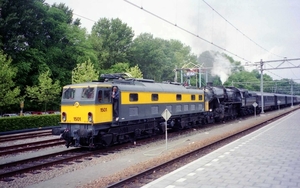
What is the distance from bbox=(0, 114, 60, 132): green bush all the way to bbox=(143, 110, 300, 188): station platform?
17.8 metres

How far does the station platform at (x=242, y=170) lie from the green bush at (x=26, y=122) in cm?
1777

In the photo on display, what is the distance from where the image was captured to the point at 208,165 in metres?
10.4

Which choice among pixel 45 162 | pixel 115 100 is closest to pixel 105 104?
pixel 115 100

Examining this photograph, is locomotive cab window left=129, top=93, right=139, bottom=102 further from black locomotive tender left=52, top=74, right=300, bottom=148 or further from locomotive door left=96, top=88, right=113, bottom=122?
locomotive door left=96, top=88, right=113, bottom=122

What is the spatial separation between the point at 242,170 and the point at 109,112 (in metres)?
7.64

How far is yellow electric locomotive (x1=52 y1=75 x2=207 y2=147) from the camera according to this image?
1414 centimetres

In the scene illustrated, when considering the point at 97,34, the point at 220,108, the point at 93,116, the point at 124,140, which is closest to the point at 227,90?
the point at 220,108

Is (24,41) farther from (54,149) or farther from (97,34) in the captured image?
(54,149)

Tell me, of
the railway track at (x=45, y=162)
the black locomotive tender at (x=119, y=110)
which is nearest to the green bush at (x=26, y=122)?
the black locomotive tender at (x=119, y=110)

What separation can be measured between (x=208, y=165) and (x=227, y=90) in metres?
23.5

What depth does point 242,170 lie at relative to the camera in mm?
9586

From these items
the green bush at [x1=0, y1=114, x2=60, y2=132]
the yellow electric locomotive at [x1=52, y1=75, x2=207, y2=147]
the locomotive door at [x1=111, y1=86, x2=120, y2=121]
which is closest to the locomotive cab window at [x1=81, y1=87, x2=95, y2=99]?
the yellow electric locomotive at [x1=52, y1=75, x2=207, y2=147]

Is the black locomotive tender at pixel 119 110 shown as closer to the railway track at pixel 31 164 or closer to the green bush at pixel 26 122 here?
the railway track at pixel 31 164

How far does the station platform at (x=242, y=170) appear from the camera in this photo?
321 inches
